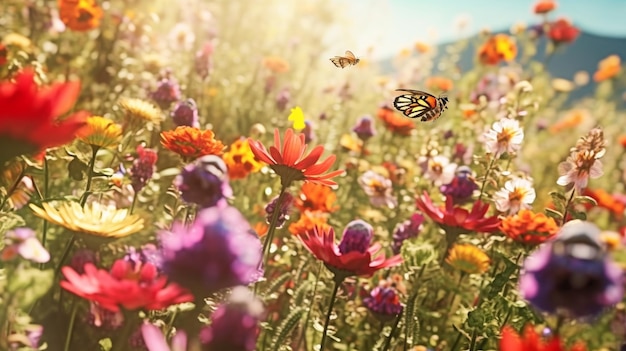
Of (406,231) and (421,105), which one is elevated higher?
(421,105)

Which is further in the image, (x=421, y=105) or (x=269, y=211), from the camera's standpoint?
(x=421, y=105)

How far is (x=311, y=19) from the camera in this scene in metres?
6.14

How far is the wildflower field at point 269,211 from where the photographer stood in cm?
87

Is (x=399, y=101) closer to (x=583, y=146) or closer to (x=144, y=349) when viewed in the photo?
(x=583, y=146)

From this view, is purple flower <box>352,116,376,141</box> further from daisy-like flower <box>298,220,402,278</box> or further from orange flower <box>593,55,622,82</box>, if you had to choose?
orange flower <box>593,55,622,82</box>

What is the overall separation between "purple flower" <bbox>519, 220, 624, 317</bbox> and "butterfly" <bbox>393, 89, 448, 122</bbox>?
177cm

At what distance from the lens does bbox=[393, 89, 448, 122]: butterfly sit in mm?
2623

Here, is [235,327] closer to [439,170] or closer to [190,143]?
[190,143]

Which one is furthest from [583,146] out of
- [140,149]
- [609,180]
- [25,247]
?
[609,180]

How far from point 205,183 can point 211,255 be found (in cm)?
23

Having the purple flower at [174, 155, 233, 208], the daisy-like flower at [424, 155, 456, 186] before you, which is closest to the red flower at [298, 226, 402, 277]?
the purple flower at [174, 155, 233, 208]

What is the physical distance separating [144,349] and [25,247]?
566 millimetres

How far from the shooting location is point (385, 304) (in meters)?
2.01

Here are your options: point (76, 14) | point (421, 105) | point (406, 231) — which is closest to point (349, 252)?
point (406, 231)
